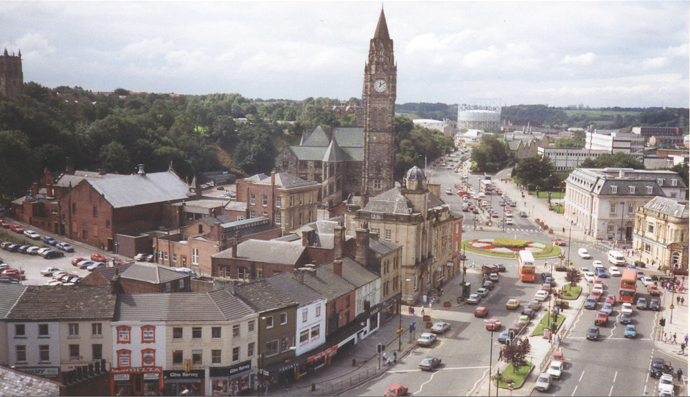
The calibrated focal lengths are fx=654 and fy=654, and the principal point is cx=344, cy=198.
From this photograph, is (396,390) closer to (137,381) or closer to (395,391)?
(395,391)

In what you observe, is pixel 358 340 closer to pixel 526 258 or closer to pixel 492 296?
pixel 492 296

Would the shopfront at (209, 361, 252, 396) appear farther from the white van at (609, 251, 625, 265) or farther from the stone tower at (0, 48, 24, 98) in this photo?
the stone tower at (0, 48, 24, 98)

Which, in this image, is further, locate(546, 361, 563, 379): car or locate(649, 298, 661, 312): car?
locate(649, 298, 661, 312): car

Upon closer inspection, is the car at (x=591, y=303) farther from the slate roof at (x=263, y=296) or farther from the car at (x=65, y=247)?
the car at (x=65, y=247)

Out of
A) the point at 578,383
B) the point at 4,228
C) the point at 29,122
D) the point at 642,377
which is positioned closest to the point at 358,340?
the point at 578,383

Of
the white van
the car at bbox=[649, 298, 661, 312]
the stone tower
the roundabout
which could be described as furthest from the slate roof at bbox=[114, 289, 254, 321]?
the stone tower

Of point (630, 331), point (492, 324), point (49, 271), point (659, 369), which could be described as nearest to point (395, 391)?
point (492, 324)

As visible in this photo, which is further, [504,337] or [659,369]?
[504,337]
